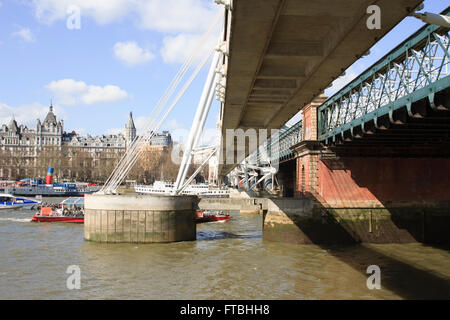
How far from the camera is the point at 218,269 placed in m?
20.3

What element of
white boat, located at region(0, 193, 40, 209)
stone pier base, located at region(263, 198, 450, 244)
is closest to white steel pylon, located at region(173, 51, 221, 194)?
stone pier base, located at region(263, 198, 450, 244)

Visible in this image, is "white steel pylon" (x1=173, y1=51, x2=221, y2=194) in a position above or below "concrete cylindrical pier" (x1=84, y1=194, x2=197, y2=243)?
above

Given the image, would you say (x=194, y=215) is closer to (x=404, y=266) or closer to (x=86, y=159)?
(x=404, y=266)

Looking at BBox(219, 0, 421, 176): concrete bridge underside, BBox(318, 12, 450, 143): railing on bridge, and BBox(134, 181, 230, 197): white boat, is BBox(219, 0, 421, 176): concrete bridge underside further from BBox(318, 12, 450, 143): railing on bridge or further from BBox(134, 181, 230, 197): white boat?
BBox(134, 181, 230, 197): white boat

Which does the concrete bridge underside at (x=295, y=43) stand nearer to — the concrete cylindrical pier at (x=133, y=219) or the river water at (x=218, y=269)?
the river water at (x=218, y=269)

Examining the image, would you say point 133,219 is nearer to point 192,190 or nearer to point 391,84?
point 391,84

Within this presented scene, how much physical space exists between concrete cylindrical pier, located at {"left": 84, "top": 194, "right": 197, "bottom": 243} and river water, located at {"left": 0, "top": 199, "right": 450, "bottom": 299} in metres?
0.72

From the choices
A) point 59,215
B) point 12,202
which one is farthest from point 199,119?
point 12,202

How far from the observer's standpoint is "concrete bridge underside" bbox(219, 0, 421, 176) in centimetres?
963

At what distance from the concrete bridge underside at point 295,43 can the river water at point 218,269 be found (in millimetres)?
6801

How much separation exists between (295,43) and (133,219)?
16.4 meters

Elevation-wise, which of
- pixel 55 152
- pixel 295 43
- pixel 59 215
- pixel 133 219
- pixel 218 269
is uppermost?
pixel 55 152

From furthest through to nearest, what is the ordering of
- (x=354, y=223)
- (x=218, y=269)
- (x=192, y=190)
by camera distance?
(x=192, y=190) → (x=354, y=223) → (x=218, y=269)

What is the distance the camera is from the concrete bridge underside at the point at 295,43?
963 centimetres
